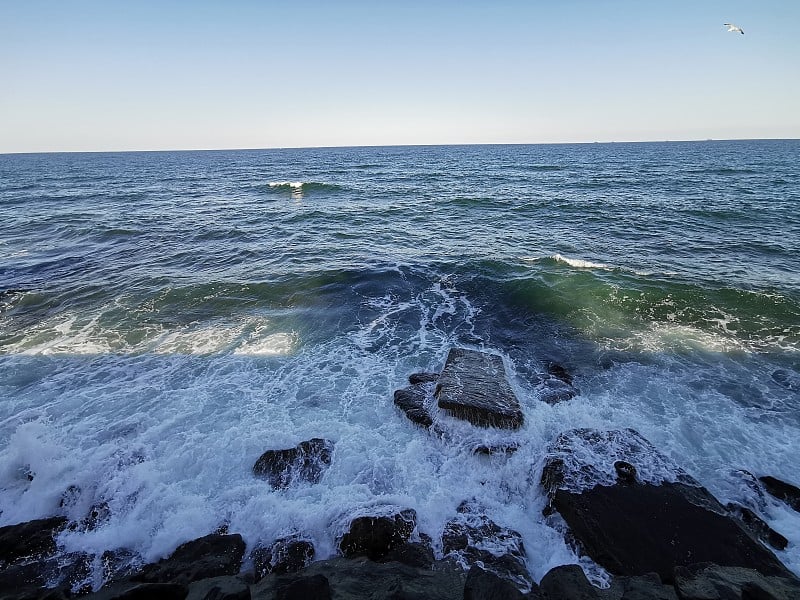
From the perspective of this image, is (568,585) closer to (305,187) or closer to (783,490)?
(783,490)

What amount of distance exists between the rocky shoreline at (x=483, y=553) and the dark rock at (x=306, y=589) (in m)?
0.01

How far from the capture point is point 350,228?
84.9ft

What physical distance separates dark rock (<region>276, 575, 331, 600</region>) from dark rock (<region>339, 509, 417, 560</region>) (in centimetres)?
116

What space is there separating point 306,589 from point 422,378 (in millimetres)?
5910

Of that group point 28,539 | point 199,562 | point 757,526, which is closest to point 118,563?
point 199,562

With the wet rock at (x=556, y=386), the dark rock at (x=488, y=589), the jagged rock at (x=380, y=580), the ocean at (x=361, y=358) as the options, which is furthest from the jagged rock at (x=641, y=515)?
the jagged rock at (x=380, y=580)

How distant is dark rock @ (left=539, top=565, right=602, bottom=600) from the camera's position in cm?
462

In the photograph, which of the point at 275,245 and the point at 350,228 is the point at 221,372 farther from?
the point at 350,228

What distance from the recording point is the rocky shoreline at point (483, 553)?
470 centimetres

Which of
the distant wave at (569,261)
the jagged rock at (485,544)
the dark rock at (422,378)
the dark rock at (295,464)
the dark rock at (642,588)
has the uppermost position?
the distant wave at (569,261)

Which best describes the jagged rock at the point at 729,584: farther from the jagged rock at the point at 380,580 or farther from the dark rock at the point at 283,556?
the dark rock at the point at 283,556

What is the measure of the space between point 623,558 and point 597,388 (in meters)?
4.88

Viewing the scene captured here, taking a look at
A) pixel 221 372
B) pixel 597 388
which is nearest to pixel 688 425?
pixel 597 388

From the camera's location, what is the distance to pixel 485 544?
5.90 meters
